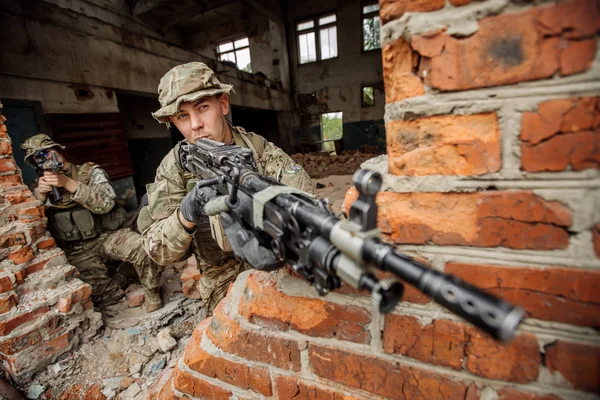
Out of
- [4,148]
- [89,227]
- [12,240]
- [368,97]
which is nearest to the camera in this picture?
[12,240]

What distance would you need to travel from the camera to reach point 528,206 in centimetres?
49

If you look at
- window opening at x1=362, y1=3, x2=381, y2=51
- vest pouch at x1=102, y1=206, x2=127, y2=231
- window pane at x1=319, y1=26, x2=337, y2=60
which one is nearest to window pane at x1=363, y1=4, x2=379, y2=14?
window opening at x1=362, y1=3, x2=381, y2=51

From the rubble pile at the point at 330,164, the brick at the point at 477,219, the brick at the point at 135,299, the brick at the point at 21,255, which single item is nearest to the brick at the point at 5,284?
the brick at the point at 21,255

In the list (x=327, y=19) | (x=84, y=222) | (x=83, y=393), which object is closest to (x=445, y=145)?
(x=83, y=393)

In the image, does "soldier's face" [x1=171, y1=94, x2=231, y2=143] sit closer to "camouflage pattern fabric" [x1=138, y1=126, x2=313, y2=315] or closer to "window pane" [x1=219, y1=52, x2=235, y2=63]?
"camouflage pattern fabric" [x1=138, y1=126, x2=313, y2=315]

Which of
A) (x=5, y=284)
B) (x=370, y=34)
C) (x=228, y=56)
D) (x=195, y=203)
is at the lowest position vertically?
(x=5, y=284)

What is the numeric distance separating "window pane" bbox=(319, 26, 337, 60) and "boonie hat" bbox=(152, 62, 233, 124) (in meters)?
12.4

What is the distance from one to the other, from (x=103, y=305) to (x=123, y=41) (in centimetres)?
483

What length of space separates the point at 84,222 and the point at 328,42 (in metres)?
12.5

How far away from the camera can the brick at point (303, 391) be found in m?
0.76

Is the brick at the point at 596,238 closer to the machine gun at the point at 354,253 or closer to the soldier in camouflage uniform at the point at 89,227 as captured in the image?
the machine gun at the point at 354,253

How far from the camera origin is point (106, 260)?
12.7ft

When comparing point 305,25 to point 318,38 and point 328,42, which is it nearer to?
point 318,38

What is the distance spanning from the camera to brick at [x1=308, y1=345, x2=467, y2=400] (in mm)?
623
